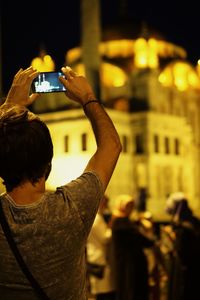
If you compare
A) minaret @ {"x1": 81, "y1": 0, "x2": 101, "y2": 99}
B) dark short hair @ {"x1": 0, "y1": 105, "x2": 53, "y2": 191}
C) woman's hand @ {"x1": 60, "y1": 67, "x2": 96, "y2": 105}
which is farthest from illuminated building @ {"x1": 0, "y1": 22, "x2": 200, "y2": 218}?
dark short hair @ {"x1": 0, "y1": 105, "x2": 53, "y2": 191}

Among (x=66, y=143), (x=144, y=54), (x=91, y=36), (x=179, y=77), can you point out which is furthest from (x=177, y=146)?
(x=91, y=36)

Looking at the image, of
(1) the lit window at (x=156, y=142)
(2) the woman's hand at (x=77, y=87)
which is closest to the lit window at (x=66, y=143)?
(1) the lit window at (x=156, y=142)

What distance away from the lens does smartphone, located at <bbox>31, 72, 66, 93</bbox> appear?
2.21 meters

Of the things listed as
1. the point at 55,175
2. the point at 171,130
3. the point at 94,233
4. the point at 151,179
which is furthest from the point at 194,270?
the point at 171,130

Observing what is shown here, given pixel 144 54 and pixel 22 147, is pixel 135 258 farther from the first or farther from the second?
pixel 144 54

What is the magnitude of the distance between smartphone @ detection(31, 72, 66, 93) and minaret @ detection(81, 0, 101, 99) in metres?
28.3

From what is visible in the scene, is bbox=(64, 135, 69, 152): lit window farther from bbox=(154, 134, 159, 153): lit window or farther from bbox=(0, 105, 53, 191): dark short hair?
bbox=(0, 105, 53, 191): dark short hair

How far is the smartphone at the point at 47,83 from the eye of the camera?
7.27ft

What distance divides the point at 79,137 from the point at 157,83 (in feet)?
35.2

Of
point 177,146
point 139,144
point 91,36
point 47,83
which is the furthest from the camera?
point 177,146

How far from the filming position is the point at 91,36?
103ft

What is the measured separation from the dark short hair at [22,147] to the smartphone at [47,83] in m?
0.35

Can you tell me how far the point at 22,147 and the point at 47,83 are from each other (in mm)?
478

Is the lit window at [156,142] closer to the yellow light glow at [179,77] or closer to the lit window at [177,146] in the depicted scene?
the lit window at [177,146]
